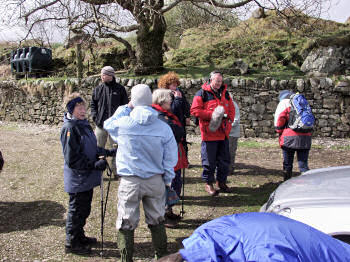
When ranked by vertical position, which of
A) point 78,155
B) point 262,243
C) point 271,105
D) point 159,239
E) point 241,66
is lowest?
point 159,239

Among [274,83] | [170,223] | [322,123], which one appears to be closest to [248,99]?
[274,83]

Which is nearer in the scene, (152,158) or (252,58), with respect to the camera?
(152,158)

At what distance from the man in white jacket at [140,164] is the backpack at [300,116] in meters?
2.84

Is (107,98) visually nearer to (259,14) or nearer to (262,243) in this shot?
(262,243)

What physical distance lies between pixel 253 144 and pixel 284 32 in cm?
689

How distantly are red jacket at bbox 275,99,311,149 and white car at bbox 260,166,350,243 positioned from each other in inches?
59.6

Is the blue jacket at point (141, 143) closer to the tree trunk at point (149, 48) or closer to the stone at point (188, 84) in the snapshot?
the stone at point (188, 84)

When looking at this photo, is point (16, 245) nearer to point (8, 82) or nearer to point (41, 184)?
point (41, 184)

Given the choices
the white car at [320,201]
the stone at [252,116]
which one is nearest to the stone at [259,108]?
the stone at [252,116]

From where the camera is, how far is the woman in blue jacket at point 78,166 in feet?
11.9

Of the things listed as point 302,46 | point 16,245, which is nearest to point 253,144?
point 302,46

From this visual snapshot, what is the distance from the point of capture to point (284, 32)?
1436 centimetres

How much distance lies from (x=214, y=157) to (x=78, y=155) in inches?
94.2

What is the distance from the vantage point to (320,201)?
2963 mm
